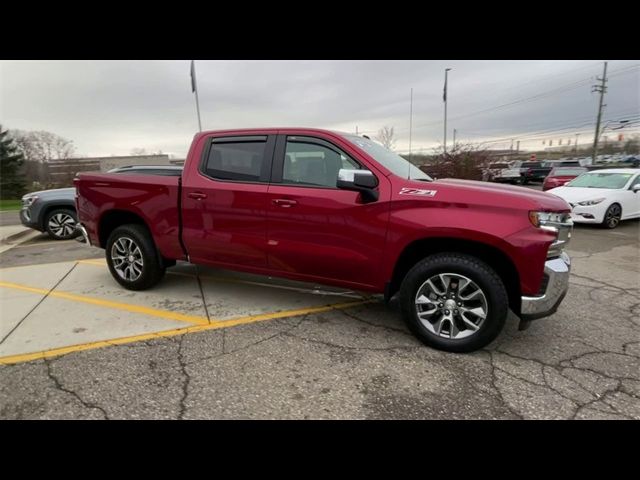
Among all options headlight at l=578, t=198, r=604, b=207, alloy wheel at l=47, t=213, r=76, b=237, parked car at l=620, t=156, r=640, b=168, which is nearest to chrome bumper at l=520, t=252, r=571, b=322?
headlight at l=578, t=198, r=604, b=207

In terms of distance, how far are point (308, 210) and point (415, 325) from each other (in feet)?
4.65

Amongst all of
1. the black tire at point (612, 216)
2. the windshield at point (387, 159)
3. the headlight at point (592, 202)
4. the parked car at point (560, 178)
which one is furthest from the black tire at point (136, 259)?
the parked car at point (560, 178)

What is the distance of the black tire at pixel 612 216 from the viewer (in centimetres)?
888

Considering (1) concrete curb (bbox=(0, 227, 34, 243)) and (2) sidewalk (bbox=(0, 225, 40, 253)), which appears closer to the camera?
(2) sidewalk (bbox=(0, 225, 40, 253))

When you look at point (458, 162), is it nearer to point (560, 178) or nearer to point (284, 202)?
point (560, 178)

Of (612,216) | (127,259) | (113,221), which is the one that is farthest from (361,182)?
(612,216)

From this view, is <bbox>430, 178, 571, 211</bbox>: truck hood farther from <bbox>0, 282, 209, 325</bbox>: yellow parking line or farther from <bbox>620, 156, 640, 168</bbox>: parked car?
<bbox>620, 156, 640, 168</bbox>: parked car

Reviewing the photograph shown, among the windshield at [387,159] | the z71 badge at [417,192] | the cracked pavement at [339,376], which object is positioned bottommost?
the cracked pavement at [339,376]

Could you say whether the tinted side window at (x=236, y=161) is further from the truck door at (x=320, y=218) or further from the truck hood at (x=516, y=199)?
the truck hood at (x=516, y=199)

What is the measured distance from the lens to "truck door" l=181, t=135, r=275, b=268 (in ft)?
12.1

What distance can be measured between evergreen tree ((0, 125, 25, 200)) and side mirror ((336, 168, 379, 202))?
122ft

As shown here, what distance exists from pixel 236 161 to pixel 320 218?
3.95 feet

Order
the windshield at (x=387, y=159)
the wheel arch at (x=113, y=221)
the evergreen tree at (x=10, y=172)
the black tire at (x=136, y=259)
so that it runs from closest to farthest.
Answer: the windshield at (x=387, y=159) → the black tire at (x=136, y=259) → the wheel arch at (x=113, y=221) → the evergreen tree at (x=10, y=172)

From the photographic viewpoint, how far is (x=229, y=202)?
12.4 ft
